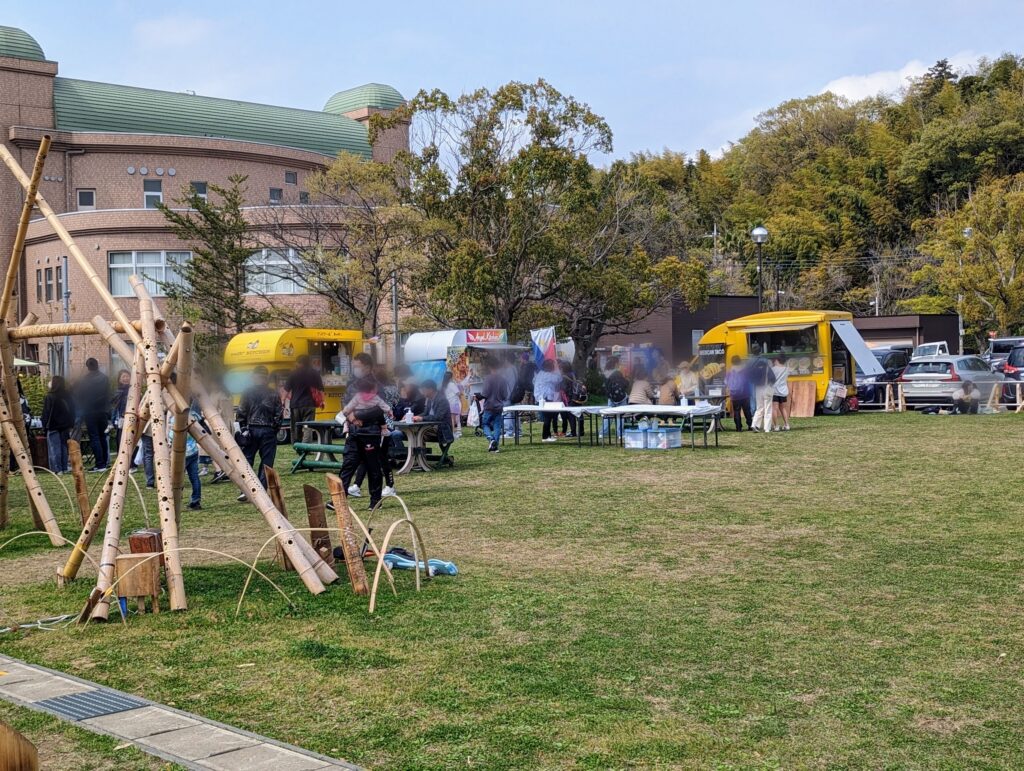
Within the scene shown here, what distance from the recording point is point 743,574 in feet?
27.1

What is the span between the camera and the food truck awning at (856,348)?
28.5 metres

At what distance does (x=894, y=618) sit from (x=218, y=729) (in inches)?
165

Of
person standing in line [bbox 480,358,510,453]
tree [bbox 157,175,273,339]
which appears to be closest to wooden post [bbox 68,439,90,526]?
person standing in line [bbox 480,358,510,453]

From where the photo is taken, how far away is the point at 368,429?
12133 millimetres

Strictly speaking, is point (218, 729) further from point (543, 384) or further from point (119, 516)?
point (543, 384)

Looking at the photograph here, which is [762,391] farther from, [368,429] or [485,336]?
[368,429]

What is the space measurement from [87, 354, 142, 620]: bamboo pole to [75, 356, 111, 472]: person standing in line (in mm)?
10899

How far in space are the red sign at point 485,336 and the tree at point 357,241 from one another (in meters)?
4.30

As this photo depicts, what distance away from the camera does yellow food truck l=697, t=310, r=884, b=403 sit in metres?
28.2

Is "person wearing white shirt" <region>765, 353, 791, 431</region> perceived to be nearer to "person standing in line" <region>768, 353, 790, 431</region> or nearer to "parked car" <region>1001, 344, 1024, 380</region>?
"person standing in line" <region>768, 353, 790, 431</region>

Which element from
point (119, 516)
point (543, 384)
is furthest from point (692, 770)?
point (543, 384)

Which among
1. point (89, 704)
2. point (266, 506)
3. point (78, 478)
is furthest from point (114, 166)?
point (89, 704)

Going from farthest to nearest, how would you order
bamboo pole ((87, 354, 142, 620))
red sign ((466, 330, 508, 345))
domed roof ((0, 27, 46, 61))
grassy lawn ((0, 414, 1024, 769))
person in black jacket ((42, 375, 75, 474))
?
domed roof ((0, 27, 46, 61)) → red sign ((466, 330, 508, 345)) → person in black jacket ((42, 375, 75, 474)) → bamboo pole ((87, 354, 142, 620)) → grassy lawn ((0, 414, 1024, 769))

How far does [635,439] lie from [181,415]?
12780mm
